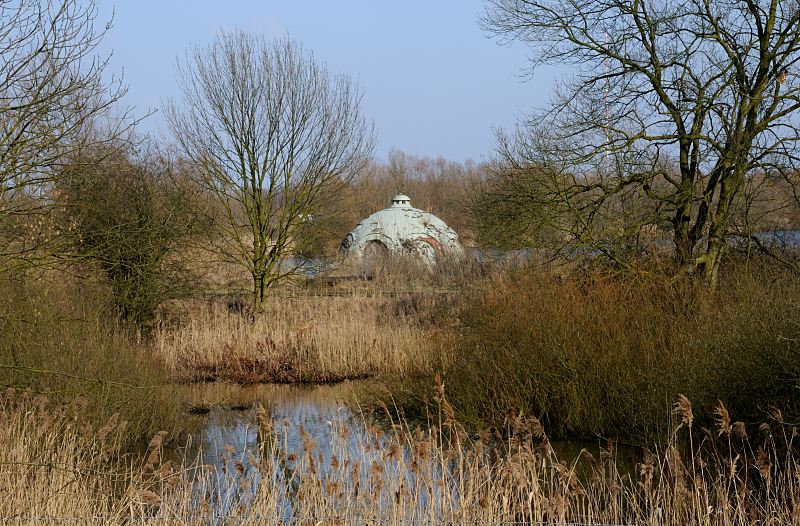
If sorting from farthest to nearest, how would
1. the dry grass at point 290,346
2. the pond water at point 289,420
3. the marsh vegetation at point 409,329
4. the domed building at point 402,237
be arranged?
the domed building at point 402,237
the dry grass at point 290,346
the pond water at point 289,420
the marsh vegetation at point 409,329

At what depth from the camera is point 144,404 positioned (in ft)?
34.4

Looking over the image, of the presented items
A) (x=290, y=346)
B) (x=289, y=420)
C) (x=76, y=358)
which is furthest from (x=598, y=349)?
(x=290, y=346)

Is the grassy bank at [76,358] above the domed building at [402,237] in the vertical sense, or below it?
below

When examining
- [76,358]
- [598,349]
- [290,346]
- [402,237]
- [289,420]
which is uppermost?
[402,237]

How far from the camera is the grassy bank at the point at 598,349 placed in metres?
9.54

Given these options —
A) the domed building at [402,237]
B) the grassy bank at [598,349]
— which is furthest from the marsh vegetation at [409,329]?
the domed building at [402,237]

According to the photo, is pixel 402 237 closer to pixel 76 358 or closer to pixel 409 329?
pixel 409 329

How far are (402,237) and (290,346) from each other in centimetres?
1563

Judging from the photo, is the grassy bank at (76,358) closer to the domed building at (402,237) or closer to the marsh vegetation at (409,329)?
the marsh vegetation at (409,329)

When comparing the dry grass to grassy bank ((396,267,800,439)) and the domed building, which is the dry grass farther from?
the domed building

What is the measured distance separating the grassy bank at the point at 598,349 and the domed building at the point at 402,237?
15983 mm

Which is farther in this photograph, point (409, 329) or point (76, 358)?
point (409, 329)

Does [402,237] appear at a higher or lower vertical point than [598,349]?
higher

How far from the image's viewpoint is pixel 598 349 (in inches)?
422
